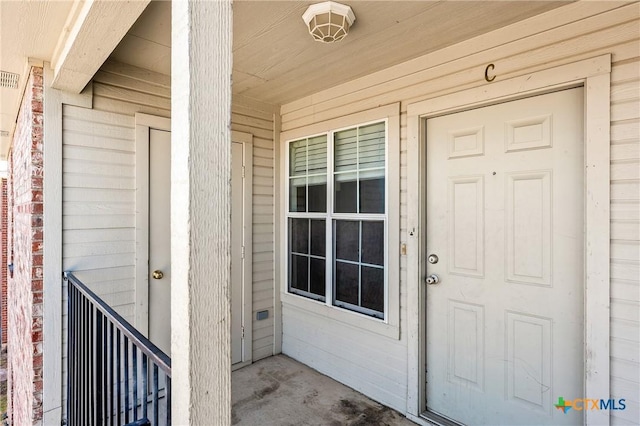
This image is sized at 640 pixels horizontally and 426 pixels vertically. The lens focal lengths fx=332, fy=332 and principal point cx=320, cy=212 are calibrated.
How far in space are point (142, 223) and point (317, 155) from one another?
1.65 metres

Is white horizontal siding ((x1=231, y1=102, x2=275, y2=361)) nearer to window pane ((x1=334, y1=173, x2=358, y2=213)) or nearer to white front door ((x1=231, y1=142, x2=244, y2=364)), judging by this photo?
white front door ((x1=231, y1=142, x2=244, y2=364))

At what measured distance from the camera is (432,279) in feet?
7.99

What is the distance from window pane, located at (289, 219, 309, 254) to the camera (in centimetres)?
337

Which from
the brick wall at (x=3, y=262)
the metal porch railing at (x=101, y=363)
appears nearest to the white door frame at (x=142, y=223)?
the metal porch railing at (x=101, y=363)

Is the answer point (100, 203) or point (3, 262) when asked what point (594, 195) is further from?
point (3, 262)

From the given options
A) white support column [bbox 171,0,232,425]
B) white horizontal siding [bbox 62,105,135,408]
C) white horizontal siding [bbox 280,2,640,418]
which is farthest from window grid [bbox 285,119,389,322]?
white support column [bbox 171,0,232,425]

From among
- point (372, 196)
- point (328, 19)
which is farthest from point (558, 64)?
point (372, 196)

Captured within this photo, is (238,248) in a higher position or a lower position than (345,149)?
lower

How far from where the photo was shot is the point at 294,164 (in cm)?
352

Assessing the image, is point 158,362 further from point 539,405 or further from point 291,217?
point 291,217

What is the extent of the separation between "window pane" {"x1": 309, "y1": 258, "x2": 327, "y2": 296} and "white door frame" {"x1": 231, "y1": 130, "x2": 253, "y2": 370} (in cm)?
63

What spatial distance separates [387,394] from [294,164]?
7.51 feet

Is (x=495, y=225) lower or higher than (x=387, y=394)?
higher

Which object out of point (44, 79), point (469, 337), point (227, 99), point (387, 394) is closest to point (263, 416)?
point (387, 394)
